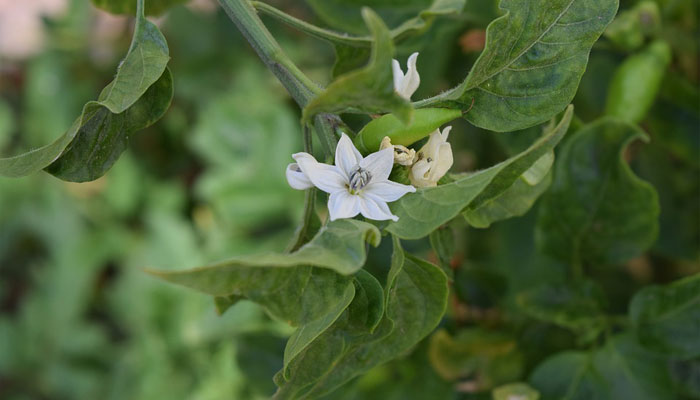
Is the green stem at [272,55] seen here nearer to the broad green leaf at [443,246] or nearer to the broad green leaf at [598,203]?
the broad green leaf at [443,246]

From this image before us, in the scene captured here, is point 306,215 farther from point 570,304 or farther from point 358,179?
point 570,304

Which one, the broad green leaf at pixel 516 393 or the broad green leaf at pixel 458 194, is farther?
the broad green leaf at pixel 516 393

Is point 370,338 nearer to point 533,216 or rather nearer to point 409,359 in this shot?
point 409,359

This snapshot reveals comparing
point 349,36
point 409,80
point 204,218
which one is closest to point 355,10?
point 349,36

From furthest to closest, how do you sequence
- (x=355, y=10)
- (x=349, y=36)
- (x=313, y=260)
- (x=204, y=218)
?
(x=204, y=218) → (x=355, y=10) → (x=349, y=36) → (x=313, y=260)

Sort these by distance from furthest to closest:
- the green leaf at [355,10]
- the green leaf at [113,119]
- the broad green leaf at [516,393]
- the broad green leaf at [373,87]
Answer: the green leaf at [355,10]
the broad green leaf at [516,393]
the green leaf at [113,119]
the broad green leaf at [373,87]

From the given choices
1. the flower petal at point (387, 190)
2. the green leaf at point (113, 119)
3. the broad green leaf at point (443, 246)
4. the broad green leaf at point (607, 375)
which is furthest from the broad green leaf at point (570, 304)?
the green leaf at point (113, 119)

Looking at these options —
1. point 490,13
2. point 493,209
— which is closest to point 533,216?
point 490,13

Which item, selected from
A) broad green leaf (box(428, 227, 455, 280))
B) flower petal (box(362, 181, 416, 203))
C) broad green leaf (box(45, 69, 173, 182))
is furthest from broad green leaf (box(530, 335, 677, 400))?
broad green leaf (box(45, 69, 173, 182))
